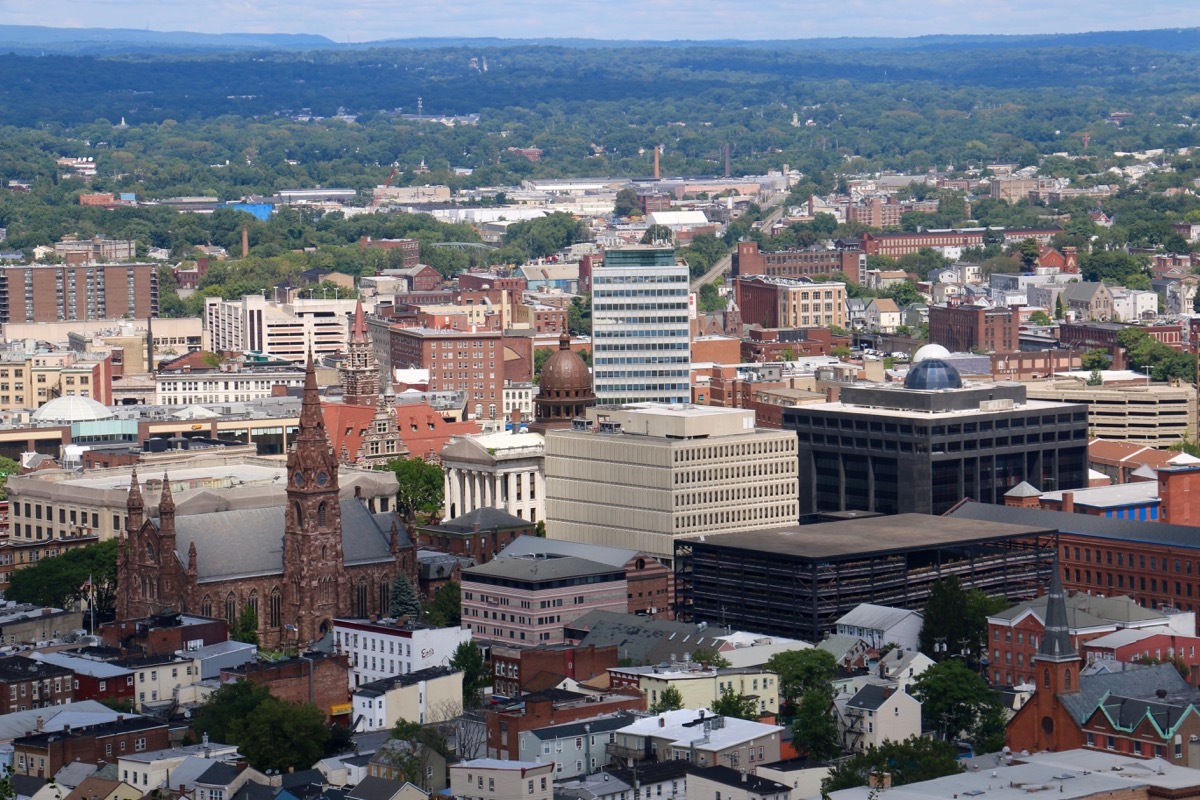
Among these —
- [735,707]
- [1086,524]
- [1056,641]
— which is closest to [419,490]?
[1086,524]

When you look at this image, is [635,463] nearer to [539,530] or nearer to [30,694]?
[539,530]

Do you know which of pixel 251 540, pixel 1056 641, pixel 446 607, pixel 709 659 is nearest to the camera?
pixel 1056 641

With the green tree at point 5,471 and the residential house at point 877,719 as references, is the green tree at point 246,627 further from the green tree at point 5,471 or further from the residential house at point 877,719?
the green tree at point 5,471

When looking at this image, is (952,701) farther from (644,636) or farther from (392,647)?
(392,647)

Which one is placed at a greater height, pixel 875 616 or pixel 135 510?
pixel 135 510

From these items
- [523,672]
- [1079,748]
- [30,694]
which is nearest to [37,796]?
[30,694]

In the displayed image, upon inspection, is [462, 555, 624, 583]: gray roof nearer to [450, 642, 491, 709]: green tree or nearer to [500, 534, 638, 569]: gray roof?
[500, 534, 638, 569]: gray roof

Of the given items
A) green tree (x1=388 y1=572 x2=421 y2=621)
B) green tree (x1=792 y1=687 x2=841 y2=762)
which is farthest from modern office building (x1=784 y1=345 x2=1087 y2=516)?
green tree (x1=792 y1=687 x2=841 y2=762)
